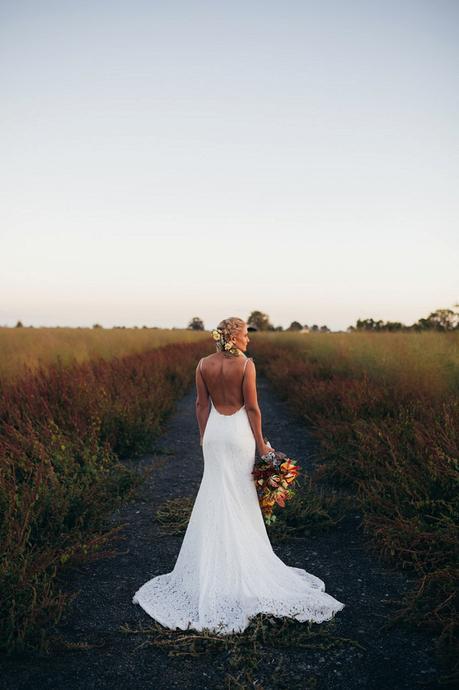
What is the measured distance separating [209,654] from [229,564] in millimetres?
589

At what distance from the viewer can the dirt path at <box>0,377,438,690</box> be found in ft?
9.22

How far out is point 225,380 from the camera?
3486 millimetres

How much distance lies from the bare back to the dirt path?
4.99 feet

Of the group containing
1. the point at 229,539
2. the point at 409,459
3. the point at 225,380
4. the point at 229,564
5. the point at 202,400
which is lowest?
the point at 229,564

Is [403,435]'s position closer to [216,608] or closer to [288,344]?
[216,608]

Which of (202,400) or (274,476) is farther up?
(202,400)

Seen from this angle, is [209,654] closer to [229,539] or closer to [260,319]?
[229,539]

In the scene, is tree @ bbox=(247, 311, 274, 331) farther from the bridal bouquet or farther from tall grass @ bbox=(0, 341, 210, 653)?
the bridal bouquet

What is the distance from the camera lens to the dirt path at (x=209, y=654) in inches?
111

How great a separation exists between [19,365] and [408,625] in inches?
411

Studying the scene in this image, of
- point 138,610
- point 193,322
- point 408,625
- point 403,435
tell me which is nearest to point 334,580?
point 408,625

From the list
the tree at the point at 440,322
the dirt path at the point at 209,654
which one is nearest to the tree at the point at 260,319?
the tree at the point at 440,322

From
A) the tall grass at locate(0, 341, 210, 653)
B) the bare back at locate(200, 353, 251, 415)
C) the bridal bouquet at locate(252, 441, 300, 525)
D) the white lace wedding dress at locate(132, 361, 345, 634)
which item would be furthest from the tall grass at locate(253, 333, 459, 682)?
the tall grass at locate(0, 341, 210, 653)

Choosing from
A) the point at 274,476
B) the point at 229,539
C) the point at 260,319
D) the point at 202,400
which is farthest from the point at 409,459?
the point at 260,319
